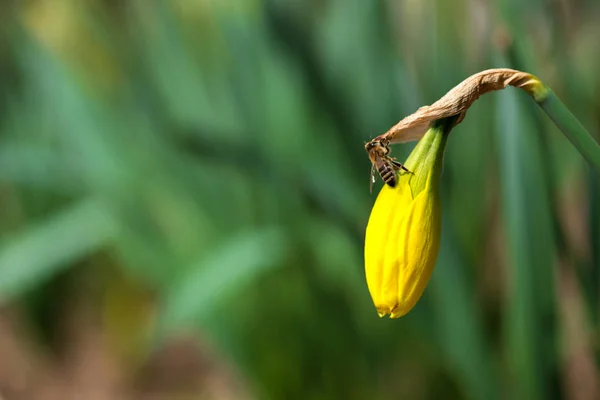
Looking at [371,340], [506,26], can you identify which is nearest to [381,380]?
[371,340]

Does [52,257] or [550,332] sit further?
[52,257]

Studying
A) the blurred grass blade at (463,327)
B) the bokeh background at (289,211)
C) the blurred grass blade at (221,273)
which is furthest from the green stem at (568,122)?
the blurred grass blade at (221,273)

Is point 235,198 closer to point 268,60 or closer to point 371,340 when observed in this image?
point 268,60

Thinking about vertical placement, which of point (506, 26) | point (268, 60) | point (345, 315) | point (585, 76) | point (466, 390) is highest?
point (268, 60)

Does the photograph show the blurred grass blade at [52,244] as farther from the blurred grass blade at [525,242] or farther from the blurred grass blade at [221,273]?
the blurred grass blade at [525,242]

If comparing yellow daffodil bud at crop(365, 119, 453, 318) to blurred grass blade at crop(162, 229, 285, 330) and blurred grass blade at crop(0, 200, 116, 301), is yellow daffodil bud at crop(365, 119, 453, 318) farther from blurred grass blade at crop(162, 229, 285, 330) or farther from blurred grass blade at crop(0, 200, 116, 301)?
blurred grass blade at crop(0, 200, 116, 301)

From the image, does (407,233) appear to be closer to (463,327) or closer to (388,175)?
(388,175)

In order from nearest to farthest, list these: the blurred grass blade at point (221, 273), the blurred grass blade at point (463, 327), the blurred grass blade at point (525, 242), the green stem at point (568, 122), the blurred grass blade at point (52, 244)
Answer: the green stem at point (568, 122) → the blurred grass blade at point (525, 242) → the blurred grass blade at point (463, 327) → the blurred grass blade at point (221, 273) → the blurred grass blade at point (52, 244)

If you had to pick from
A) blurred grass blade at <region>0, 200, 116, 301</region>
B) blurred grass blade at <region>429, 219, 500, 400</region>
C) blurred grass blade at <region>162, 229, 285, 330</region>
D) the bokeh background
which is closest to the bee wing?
the bokeh background
